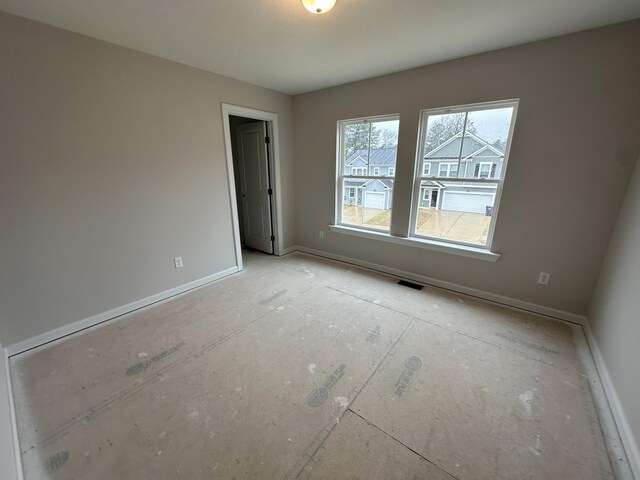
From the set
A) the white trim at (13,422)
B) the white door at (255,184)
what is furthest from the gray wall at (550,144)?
the white trim at (13,422)

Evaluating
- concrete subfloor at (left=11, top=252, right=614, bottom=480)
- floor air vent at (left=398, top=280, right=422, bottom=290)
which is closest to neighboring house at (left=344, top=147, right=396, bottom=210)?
floor air vent at (left=398, top=280, right=422, bottom=290)

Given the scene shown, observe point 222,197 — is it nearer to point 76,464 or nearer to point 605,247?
point 76,464

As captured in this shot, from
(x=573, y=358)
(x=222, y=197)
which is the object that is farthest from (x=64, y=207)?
(x=573, y=358)

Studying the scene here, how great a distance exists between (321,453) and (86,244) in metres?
2.48

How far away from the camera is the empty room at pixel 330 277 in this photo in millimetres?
1382

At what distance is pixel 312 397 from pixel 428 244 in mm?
2157

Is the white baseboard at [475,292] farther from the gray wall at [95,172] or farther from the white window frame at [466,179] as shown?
the gray wall at [95,172]

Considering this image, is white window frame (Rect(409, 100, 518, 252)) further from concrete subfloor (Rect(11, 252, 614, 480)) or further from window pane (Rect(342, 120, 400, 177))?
concrete subfloor (Rect(11, 252, 614, 480))

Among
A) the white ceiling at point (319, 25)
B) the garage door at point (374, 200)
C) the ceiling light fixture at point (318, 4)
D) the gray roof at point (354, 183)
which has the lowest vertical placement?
the garage door at point (374, 200)

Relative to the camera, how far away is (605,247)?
213 cm

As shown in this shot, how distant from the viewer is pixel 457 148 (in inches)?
106

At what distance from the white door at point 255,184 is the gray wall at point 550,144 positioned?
1623 millimetres

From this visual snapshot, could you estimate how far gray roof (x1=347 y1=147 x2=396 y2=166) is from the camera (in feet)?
10.3

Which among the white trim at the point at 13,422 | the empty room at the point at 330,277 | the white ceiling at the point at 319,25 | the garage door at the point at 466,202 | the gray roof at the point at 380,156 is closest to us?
the white trim at the point at 13,422
